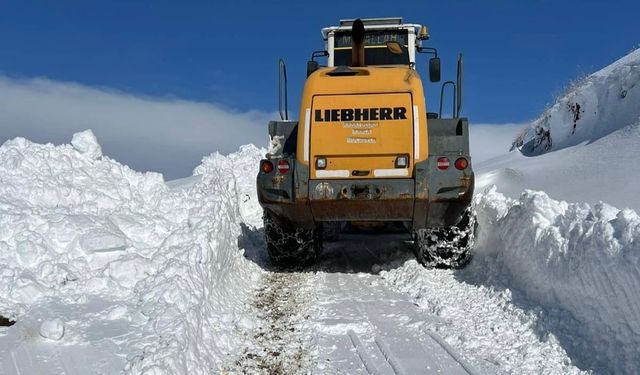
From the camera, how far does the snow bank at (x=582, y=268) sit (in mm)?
4035

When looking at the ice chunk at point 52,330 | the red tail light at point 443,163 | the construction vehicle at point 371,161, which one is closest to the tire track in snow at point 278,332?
the construction vehicle at point 371,161

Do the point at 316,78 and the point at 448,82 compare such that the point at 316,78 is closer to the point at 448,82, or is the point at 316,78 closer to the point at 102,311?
the point at 448,82

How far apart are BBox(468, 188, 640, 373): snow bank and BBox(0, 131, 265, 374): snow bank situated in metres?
2.65

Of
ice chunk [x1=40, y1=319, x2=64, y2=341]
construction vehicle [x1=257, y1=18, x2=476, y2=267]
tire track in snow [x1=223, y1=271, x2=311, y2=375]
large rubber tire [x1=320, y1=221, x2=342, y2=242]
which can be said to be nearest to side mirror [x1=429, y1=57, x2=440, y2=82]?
construction vehicle [x1=257, y1=18, x2=476, y2=267]

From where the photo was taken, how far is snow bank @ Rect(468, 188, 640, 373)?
4035 mm

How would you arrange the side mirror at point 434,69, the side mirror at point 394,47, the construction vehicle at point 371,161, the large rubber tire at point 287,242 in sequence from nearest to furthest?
the construction vehicle at point 371,161, the large rubber tire at point 287,242, the side mirror at point 434,69, the side mirror at point 394,47

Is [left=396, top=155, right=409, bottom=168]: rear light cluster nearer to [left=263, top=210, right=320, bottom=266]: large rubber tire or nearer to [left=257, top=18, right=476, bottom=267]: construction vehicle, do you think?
[left=257, top=18, right=476, bottom=267]: construction vehicle

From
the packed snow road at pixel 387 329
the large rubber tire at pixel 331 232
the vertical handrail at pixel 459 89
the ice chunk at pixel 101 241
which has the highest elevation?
the vertical handrail at pixel 459 89

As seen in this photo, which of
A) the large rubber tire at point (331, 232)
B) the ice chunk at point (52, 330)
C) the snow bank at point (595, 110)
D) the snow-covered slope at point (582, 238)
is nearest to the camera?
the ice chunk at point (52, 330)

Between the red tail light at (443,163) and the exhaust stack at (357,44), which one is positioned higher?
the exhaust stack at (357,44)

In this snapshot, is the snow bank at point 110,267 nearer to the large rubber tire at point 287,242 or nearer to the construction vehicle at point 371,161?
the large rubber tire at point 287,242

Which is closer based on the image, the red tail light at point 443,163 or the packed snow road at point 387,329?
the packed snow road at point 387,329

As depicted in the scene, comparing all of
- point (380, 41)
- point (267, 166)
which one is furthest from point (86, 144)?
point (380, 41)

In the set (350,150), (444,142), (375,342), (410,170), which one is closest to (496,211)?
(444,142)
